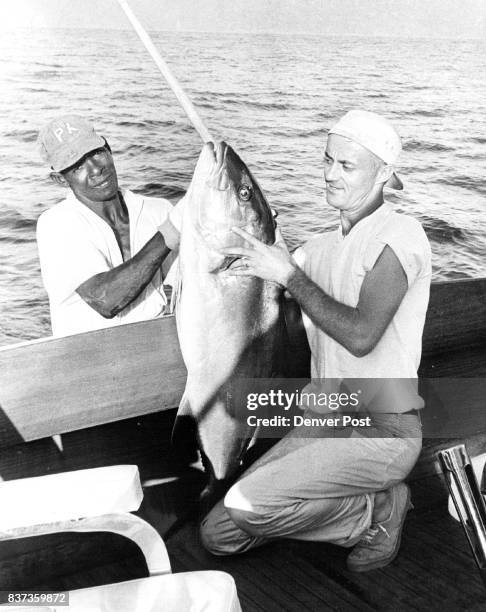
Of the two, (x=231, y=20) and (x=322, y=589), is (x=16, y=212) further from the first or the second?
(x=322, y=589)

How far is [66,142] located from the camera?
309 centimetres

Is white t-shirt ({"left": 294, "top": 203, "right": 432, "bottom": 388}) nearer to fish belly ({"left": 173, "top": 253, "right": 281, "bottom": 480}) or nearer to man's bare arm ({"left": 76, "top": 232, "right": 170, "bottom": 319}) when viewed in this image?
fish belly ({"left": 173, "top": 253, "right": 281, "bottom": 480})

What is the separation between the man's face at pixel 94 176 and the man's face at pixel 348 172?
1.10 m

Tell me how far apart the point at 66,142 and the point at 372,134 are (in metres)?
1.39

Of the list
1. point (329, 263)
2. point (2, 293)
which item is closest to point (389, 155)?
point (329, 263)

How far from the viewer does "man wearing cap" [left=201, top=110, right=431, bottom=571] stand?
2.38 m

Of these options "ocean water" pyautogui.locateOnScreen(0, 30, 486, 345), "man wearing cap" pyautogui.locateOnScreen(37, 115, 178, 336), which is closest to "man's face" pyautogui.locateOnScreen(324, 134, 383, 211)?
"man wearing cap" pyautogui.locateOnScreen(37, 115, 178, 336)

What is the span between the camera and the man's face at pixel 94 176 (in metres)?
3.12

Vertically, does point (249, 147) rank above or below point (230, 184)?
below

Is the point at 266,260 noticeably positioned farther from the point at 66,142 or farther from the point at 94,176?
the point at 66,142

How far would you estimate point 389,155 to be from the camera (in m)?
2.46

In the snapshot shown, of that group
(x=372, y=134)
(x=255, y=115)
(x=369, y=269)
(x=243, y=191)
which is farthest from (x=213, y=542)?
(x=255, y=115)

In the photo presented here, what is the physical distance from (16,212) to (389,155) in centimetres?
836

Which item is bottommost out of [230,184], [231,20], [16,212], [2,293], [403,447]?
[2,293]
